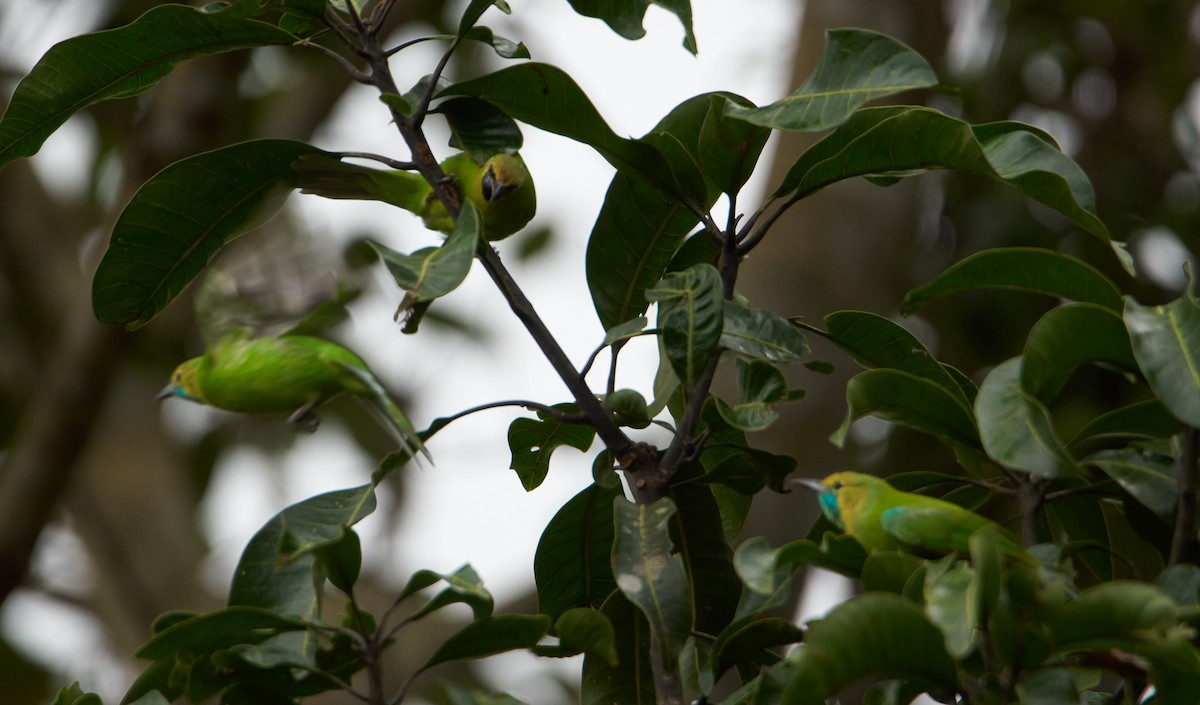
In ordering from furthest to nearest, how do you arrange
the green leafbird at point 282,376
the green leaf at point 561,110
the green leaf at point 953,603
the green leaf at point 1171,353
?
the green leafbird at point 282,376
the green leaf at point 561,110
the green leaf at point 1171,353
the green leaf at point 953,603

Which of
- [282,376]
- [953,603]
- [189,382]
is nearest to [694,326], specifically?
[953,603]

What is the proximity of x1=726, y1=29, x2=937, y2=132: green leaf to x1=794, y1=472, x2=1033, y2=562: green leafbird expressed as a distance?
1.59ft

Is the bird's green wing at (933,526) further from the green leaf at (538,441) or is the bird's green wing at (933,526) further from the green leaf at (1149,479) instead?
the green leaf at (538,441)

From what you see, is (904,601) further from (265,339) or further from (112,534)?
(112,534)

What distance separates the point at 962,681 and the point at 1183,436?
40 cm

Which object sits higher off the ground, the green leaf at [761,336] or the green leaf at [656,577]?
the green leaf at [761,336]

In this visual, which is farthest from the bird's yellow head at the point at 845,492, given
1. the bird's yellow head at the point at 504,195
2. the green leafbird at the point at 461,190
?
the bird's yellow head at the point at 504,195

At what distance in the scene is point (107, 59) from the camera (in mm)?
1691

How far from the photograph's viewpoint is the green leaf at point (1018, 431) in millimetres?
1308

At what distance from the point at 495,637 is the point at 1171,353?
878 millimetres

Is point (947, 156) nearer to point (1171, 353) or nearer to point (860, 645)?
point (1171, 353)

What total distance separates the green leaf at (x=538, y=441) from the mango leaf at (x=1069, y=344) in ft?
2.27

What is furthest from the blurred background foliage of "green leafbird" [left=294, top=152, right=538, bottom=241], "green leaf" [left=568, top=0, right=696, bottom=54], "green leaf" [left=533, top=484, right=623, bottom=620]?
"green leaf" [left=568, top=0, right=696, bottom=54]

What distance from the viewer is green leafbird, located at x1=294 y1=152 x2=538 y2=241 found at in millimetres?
2254
